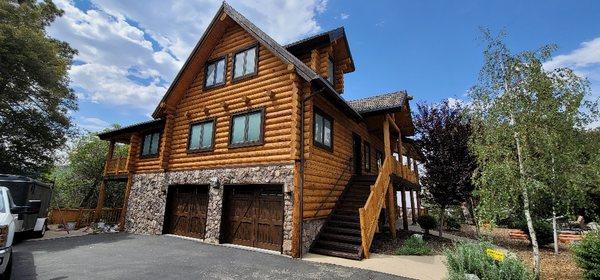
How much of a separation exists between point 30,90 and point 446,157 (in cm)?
2823

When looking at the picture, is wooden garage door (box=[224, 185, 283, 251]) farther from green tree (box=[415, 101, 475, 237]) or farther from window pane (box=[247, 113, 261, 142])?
green tree (box=[415, 101, 475, 237])

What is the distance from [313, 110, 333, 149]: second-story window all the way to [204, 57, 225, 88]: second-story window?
17.5 feet

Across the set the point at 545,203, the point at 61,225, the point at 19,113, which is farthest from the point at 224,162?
the point at 19,113

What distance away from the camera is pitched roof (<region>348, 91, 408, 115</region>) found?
1418 cm

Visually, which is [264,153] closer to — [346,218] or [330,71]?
[346,218]

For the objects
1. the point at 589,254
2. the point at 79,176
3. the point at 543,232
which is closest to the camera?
the point at 589,254

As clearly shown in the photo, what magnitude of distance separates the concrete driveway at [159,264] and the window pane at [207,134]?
4675 mm

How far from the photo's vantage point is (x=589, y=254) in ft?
22.6

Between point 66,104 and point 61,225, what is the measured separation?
34.7ft

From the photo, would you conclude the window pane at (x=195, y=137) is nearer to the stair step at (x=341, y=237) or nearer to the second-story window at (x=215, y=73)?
the second-story window at (x=215, y=73)

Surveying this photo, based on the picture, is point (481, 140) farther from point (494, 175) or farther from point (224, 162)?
point (224, 162)

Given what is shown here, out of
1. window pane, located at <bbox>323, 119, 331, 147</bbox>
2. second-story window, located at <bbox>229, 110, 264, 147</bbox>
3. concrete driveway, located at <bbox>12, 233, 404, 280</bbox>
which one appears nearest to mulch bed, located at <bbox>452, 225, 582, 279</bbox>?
concrete driveway, located at <bbox>12, 233, 404, 280</bbox>

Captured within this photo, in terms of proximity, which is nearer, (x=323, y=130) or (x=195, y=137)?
(x=323, y=130)

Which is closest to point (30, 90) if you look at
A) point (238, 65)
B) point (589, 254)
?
point (238, 65)
